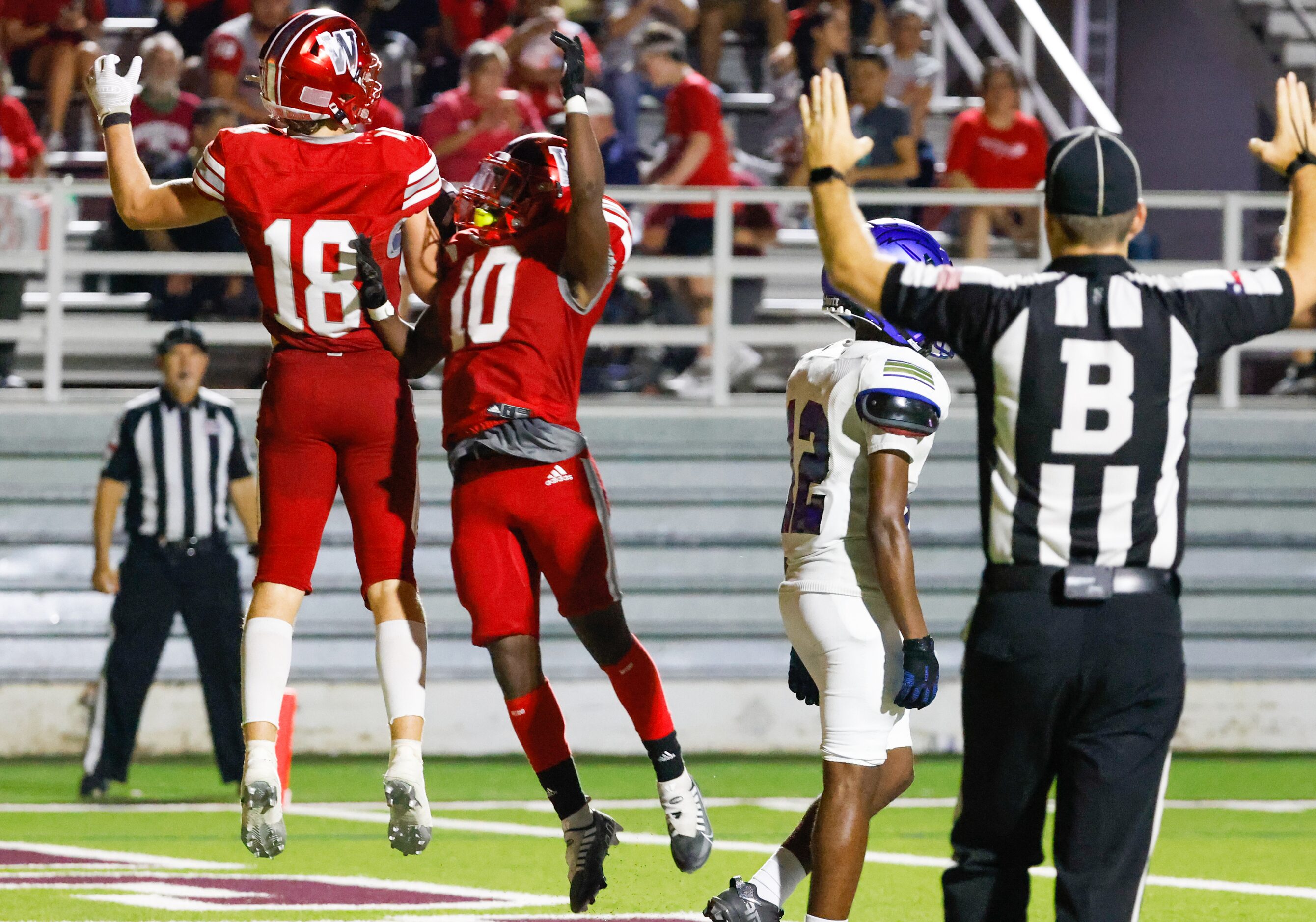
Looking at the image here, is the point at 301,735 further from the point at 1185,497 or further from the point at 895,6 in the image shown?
the point at 1185,497

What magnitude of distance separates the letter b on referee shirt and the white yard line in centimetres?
321

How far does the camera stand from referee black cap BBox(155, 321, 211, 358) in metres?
10.8

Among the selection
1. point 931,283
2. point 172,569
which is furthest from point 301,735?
point 931,283

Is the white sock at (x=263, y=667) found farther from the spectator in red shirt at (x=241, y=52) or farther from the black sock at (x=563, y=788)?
the spectator in red shirt at (x=241, y=52)

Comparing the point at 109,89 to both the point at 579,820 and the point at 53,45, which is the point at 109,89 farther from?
the point at 53,45

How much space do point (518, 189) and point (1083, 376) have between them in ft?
6.93

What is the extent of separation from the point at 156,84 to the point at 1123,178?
9.83 metres

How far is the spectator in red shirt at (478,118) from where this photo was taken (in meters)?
12.5

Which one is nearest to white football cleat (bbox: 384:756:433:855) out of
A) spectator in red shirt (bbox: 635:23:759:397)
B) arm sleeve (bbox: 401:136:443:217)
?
arm sleeve (bbox: 401:136:443:217)

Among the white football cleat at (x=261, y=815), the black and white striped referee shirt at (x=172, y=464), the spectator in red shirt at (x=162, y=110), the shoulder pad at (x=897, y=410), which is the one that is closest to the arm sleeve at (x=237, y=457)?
the black and white striped referee shirt at (x=172, y=464)

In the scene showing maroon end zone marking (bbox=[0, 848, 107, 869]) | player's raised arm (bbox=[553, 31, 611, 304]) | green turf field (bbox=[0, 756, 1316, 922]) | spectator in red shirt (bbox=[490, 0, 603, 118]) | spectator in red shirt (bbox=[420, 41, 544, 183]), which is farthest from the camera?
spectator in red shirt (bbox=[490, 0, 603, 118])

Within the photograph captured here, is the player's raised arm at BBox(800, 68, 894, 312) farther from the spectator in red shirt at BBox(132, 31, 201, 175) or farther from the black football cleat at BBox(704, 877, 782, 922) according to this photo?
the spectator in red shirt at BBox(132, 31, 201, 175)

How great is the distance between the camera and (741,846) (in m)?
8.91

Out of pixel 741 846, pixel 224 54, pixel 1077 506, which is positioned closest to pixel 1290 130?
pixel 1077 506
